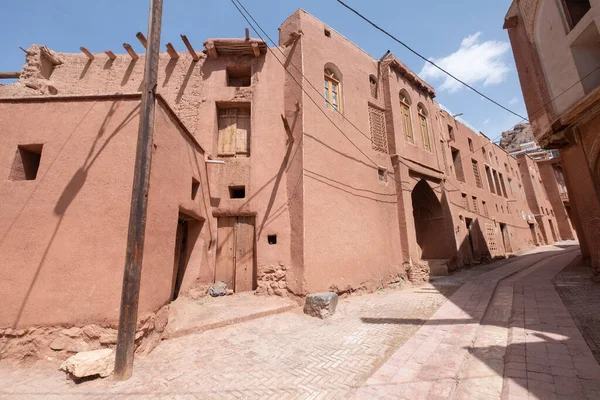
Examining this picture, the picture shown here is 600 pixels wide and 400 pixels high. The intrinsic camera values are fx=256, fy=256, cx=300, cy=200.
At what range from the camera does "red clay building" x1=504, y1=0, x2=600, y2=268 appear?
26.5ft

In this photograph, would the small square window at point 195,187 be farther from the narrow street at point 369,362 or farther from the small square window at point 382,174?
the small square window at point 382,174

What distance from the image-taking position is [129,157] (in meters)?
5.23

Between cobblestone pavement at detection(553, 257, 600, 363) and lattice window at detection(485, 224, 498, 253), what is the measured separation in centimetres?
739

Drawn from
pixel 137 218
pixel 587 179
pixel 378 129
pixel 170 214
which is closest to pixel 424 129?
pixel 378 129

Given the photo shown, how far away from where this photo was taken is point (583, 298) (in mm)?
6645

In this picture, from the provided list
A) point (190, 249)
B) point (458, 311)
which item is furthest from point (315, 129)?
point (458, 311)

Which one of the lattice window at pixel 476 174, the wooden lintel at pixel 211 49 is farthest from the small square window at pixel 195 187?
the lattice window at pixel 476 174

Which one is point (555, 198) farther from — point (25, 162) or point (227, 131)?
point (25, 162)

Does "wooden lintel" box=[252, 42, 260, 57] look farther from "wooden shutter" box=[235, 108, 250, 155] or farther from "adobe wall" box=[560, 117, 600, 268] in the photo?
"adobe wall" box=[560, 117, 600, 268]

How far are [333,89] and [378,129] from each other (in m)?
2.88

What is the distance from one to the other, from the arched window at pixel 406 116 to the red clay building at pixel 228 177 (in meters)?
0.08

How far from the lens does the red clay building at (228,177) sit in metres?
4.72

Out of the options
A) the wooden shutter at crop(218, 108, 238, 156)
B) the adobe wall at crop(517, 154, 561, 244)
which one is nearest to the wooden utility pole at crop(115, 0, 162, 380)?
the wooden shutter at crop(218, 108, 238, 156)

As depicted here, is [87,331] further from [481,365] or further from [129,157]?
[481,365]
